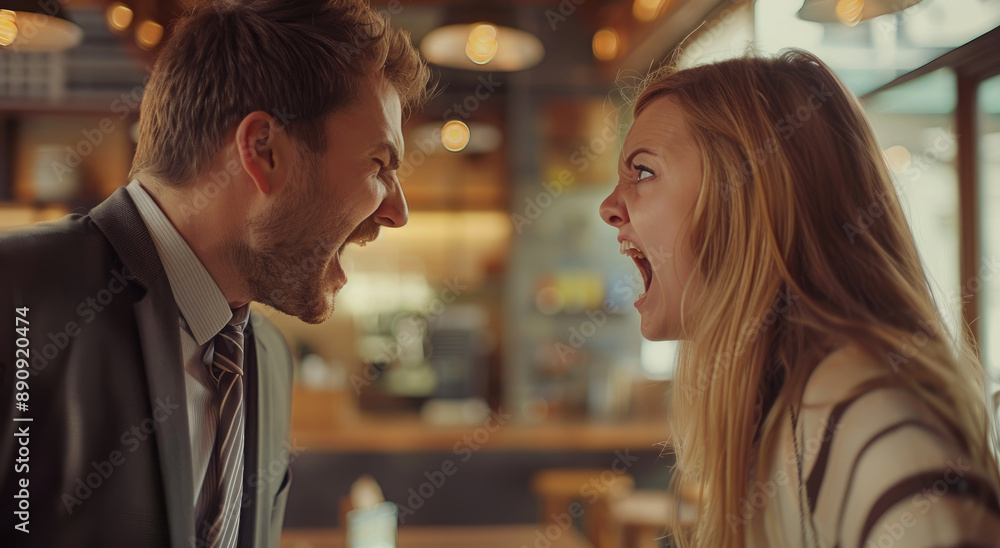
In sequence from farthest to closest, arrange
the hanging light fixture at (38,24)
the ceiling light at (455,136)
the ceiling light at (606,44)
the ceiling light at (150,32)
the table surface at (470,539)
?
1. the ceiling light at (455,136)
2. the ceiling light at (606,44)
3. the ceiling light at (150,32)
4. the table surface at (470,539)
5. the hanging light fixture at (38,24)

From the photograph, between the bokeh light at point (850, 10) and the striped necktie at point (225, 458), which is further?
the bokeh light at point (850, 10)

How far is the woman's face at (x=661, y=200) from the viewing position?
109cm

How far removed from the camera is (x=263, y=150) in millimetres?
1201

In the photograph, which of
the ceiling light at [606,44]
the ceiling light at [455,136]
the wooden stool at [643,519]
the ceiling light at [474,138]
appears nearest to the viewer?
the wooden stool at [643,519]

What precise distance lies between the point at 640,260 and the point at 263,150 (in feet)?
2.37

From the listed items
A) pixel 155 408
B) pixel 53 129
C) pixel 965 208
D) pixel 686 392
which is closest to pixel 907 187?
pixel 965 208

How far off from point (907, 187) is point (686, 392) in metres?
1.83

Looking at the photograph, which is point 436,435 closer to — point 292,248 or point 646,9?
point 646,9

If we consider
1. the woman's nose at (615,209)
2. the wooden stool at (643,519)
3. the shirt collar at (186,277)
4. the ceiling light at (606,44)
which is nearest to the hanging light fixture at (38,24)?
the shirt collar at (186,277)

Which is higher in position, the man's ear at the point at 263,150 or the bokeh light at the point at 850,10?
the bokeh light at the point at 850,10

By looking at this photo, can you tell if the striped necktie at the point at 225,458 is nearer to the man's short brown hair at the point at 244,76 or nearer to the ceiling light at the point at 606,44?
the man's short brown hair at the point at 244,76

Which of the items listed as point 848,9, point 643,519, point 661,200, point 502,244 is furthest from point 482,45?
point 502,244

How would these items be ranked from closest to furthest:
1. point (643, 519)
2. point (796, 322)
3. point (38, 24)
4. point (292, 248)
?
point (796, 322)
point (292, 248)
point (38, 24)
point (643, 519)

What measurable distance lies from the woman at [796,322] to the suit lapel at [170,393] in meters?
0.73
